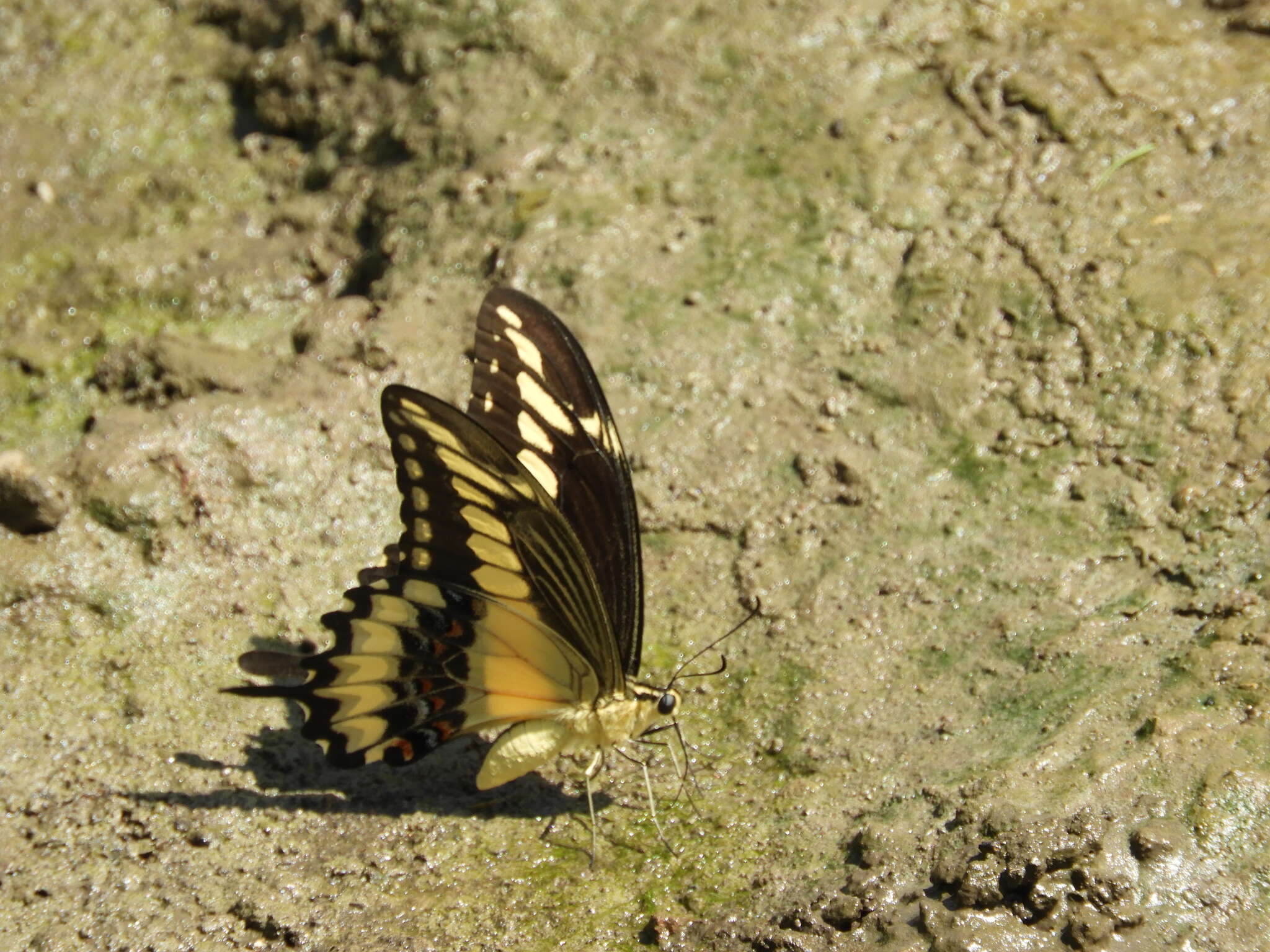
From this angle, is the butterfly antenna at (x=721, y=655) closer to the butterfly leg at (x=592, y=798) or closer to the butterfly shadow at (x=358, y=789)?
the butterfly leg at (x=592, y=798)

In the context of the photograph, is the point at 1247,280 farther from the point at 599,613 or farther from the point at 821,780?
the point at 599,613

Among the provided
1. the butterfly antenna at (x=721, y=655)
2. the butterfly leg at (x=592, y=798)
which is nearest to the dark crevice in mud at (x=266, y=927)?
the butterfly leg at (x=592, y=798)

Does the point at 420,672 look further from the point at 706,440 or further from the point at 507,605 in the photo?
the point at 706,440

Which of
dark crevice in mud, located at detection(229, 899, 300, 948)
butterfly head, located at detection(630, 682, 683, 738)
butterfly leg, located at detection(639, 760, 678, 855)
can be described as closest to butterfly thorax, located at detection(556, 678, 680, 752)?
butterfly head, located at detection(630, 682, 683, 738)

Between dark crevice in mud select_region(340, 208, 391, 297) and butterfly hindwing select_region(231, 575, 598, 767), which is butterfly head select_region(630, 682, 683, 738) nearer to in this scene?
butterfly hindwing select_region(231, 575, 598, 767)

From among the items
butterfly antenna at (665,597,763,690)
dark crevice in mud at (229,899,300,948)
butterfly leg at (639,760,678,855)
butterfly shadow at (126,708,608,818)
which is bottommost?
dark crevice in mud at (229,899,300,948)

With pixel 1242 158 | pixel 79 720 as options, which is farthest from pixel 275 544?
pixel 1242 158

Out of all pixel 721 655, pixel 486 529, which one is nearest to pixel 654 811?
pixel 721 655
